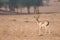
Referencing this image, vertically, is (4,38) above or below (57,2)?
above

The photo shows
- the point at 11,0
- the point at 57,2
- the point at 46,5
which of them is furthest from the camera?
the point at 57,2

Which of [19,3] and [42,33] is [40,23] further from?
[19,3]

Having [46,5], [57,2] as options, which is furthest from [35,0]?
[57,2]

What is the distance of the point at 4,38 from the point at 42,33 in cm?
218

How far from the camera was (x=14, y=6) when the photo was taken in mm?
30547

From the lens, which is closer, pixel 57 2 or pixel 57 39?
pixel 57 39

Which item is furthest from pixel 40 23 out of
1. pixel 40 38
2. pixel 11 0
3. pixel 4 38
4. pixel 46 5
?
pixel 46 5

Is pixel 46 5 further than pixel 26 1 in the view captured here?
Yes

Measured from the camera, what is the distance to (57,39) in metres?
9.89

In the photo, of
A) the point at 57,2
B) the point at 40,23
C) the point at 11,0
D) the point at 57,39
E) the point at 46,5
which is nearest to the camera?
the point at 57,39

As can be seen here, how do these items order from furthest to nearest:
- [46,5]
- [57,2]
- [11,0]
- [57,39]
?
[57,2] → [46,5] → [11,0] → [57,39]

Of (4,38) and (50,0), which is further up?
(4,38)

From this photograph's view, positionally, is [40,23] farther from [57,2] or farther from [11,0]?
[57,2]

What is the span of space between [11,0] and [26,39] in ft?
68.4
